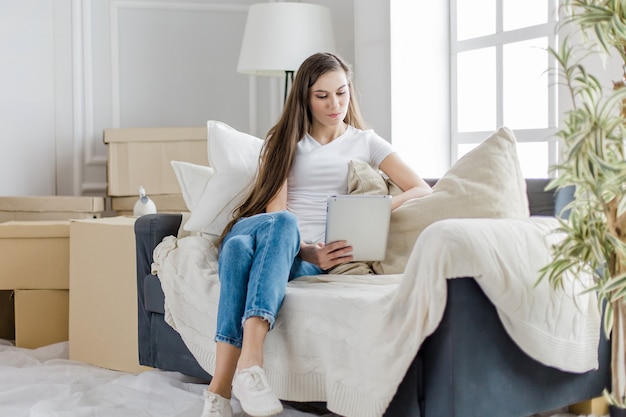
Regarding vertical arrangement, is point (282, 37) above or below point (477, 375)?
above

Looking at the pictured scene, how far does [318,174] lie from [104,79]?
1858 millimetres

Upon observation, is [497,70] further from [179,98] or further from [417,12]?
[179,98]

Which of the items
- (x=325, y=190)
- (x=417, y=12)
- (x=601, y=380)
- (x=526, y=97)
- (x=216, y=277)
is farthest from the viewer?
(x=417, y=12)

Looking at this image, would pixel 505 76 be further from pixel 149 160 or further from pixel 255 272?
pixel 255 272

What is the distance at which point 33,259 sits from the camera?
3.05m

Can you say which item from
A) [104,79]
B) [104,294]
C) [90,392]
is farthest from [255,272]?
[104,79]

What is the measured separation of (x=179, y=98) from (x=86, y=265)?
4.37 feet

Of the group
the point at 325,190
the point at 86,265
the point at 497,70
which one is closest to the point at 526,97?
the point at 497,70

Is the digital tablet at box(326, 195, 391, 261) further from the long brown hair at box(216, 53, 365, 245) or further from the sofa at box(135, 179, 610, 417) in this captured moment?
the sofa at box(135, 179, 610, 417)

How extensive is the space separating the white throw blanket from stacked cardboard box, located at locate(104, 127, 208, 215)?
1.59 meters

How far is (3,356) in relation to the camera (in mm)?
2902

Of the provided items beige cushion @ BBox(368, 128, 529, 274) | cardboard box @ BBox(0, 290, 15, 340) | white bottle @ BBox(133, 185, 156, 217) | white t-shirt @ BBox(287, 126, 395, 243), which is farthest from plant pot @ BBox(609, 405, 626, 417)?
cardboard box @ BBox(0, 290, 15, 340)

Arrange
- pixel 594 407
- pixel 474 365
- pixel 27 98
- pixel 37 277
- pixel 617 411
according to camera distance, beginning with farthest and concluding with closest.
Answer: pixel 27 98
pixel 37 277
pixel 594 407
pixel 617 411
pixel 474 365

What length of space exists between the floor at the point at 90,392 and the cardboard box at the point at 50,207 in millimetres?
723
